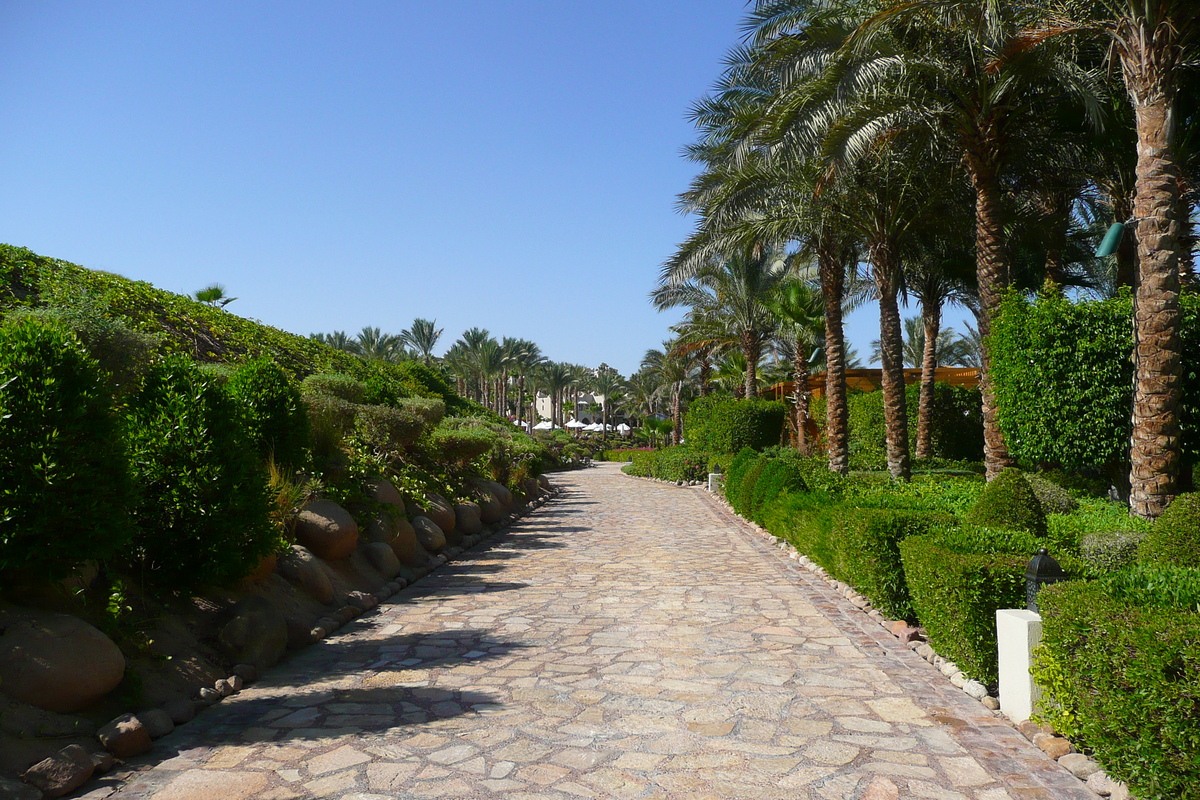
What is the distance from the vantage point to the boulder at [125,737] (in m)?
4.30

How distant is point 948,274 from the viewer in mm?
20609

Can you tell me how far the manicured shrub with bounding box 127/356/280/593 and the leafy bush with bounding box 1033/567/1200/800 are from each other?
5.55m

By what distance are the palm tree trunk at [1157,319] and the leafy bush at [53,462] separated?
9.79 metres

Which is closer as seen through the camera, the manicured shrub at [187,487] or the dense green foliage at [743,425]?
the manicured shrub at [187,487]

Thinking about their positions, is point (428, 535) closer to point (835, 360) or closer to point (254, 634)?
point (254, 634)

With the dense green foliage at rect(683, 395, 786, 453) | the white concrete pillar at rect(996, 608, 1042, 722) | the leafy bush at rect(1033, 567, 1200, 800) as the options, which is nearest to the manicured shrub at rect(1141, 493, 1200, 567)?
the leafy bush at rect(1033, 567, 1200, 800)

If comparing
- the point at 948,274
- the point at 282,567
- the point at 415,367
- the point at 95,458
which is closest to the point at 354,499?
the point at 282,567

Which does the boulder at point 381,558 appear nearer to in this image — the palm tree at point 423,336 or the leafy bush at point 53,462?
the leafy bush at point 53,462

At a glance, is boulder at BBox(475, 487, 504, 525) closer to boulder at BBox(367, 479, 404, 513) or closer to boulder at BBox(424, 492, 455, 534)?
boulder at BBox(424, 492, 455, 534)

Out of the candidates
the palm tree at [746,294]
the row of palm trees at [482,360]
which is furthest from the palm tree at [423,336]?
the palm tree at [746,294]

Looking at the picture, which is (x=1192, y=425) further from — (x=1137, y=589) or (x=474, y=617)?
(x=474, y=617)

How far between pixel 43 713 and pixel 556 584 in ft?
18.9

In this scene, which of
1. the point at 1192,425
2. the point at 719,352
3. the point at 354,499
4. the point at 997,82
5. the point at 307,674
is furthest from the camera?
the point at 719,352

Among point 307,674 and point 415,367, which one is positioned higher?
point 415,367
